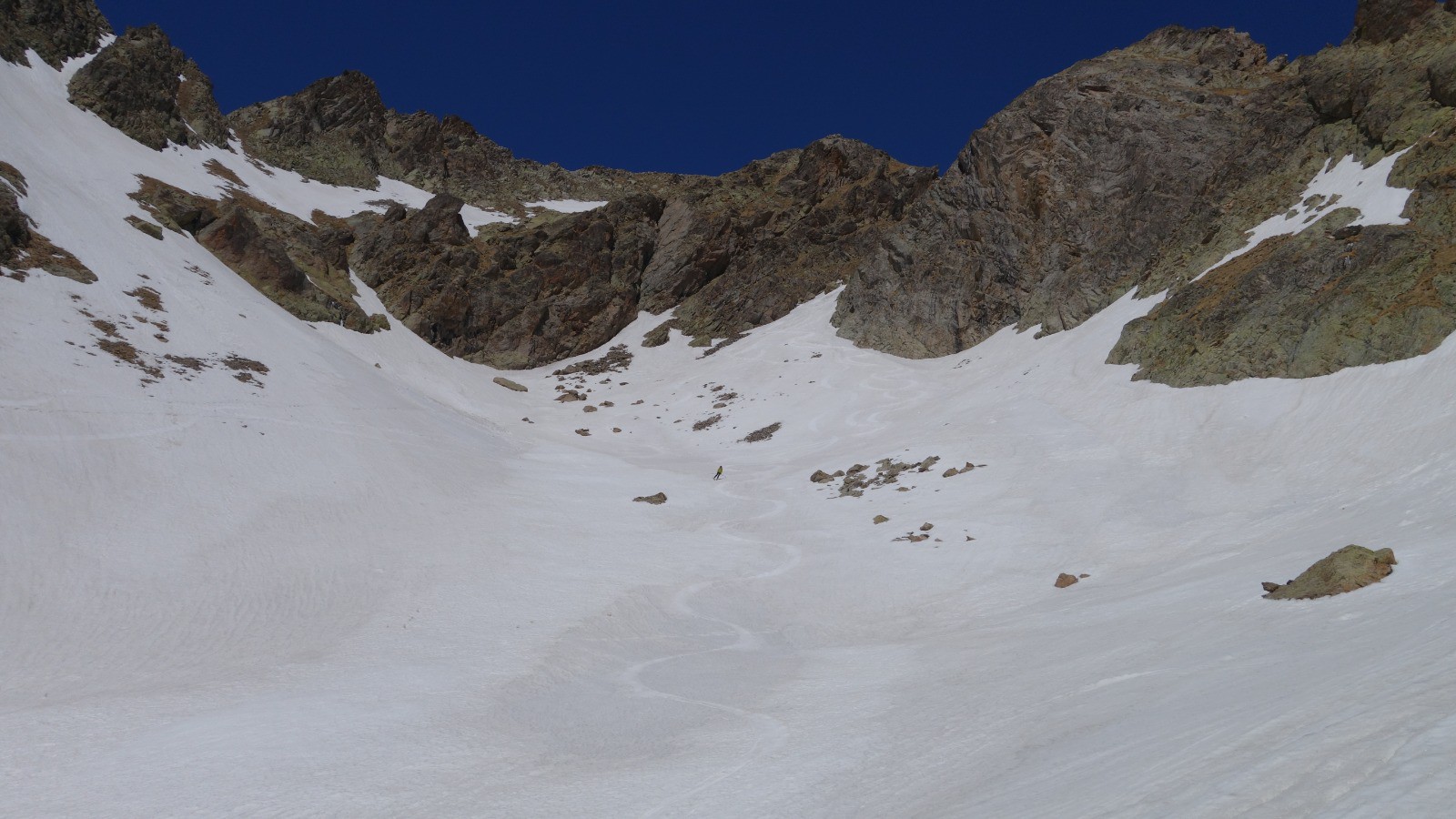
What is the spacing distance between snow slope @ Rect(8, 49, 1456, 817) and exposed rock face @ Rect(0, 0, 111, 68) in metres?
33.2

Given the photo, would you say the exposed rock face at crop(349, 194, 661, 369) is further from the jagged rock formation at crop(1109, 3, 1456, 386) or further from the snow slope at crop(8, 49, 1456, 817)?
the jagged rock formation at crop(1109, 3, 1456, 386)

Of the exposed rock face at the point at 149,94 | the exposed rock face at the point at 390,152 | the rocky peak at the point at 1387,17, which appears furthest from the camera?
the exposed rock face at the point at 390,152

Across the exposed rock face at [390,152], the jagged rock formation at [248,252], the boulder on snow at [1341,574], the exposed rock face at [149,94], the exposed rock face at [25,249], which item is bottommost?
the boulder on snow at [1341,574]

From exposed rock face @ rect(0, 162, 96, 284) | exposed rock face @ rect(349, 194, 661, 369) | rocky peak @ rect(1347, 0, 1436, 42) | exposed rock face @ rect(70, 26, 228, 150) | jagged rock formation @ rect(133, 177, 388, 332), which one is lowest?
exposed rock face @ rect(0, 162, 96, 284)

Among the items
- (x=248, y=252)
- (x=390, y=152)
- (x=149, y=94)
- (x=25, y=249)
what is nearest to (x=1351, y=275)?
(x=25, y=249)

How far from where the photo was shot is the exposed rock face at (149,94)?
62.4 metres

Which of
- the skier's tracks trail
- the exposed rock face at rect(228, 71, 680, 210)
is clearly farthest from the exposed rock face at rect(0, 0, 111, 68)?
the skier's tracks trail

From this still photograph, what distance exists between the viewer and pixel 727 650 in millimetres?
15461

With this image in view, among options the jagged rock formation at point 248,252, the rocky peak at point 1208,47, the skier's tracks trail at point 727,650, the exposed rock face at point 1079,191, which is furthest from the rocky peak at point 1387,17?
the jagged rock formation at point 248,252

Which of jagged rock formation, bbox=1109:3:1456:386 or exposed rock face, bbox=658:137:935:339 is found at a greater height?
exposed rock face, bbox=658:137:935:339

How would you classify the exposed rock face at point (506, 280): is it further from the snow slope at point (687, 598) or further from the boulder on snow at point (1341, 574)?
the boulder on snow at point (1341, 574)

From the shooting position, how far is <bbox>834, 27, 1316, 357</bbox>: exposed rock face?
143ft

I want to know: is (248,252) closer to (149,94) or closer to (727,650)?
(149,94)

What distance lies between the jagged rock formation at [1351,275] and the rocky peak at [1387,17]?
0.31 ft
